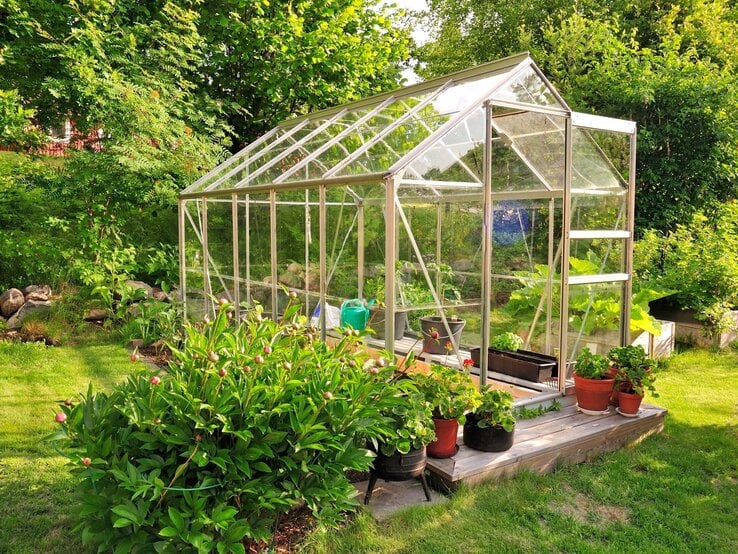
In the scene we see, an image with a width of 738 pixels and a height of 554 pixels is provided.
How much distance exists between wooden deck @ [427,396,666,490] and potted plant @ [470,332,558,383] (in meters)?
0.32

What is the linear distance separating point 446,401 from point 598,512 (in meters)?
1.07

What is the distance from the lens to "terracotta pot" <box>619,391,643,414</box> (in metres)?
4.40

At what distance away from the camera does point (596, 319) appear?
16.7ft

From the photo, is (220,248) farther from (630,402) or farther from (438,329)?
(630,402)

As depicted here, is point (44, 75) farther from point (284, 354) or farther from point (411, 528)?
point (411, 528)

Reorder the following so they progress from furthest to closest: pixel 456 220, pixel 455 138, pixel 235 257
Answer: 1. pixel 235 257
2. pixel 456 220
3. pixel 455 138

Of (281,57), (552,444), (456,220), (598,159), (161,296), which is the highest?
(281,57)

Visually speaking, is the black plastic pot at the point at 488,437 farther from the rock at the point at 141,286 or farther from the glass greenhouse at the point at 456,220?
the rock at the point at 141,286

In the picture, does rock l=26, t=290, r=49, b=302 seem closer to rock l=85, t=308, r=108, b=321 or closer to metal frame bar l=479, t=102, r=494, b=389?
rock l=85, t=308, r=108, b=321

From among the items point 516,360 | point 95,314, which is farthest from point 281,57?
point 516,360

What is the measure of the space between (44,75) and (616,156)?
7986mm

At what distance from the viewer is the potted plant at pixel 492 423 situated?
373cm

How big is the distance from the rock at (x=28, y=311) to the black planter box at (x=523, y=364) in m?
5.35

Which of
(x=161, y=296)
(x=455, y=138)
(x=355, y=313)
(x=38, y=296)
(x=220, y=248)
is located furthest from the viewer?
(x=161, y=296)
